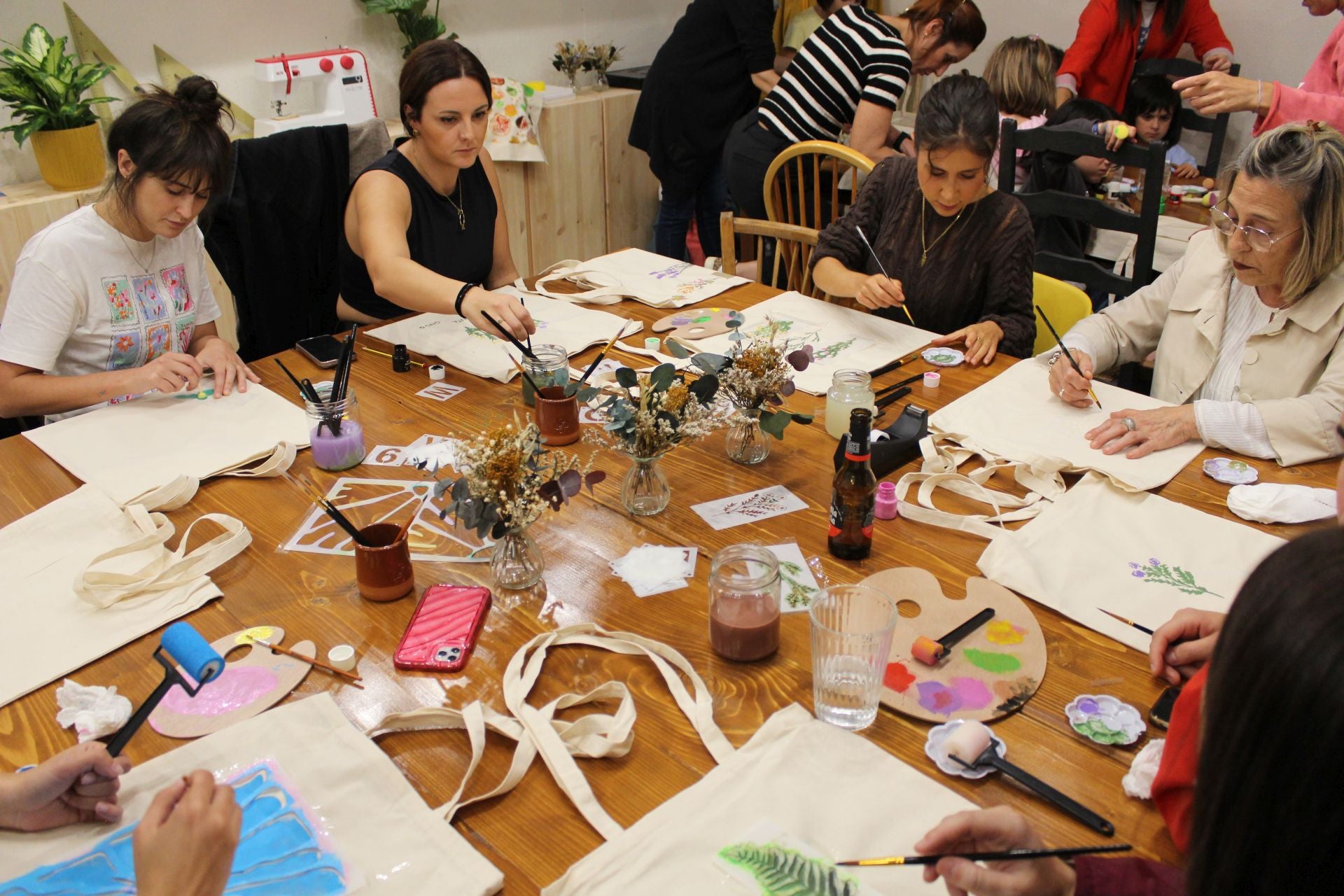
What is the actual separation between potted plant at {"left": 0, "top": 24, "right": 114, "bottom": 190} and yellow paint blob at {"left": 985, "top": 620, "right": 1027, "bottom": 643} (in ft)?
10.2

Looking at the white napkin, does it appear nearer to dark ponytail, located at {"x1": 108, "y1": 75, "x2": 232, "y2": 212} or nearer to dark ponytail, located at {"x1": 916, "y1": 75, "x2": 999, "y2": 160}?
dark ponytail, located at {"x1": 916, "y1": 75, "x2": 999, "y2": 160}

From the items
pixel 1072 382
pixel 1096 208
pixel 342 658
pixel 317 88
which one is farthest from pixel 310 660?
pixel 317 88

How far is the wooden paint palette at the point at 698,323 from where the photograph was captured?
211 cm

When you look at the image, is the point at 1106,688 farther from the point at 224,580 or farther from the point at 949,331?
the point at 949,331

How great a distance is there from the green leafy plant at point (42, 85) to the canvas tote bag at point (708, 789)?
2.80 m

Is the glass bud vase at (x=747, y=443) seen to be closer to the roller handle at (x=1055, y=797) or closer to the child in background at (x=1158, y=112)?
the roller handle at (x=1055, y=797)

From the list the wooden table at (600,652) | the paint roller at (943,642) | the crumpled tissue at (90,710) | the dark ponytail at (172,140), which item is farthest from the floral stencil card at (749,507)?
the dark ponytail at (172,140)

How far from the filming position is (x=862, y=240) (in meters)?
2.45

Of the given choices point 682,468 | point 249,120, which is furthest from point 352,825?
point 249,120

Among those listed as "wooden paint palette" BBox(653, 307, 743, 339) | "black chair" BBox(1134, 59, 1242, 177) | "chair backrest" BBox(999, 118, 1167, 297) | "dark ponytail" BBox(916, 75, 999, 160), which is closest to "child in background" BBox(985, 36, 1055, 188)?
"black chair" BBox(1134, 59, 1242, 177)

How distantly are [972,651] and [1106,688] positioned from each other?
0.51 ft

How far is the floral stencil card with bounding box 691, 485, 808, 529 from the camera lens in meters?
1.48

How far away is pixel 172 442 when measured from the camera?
166 centimetres

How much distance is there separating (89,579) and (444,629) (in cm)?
48
